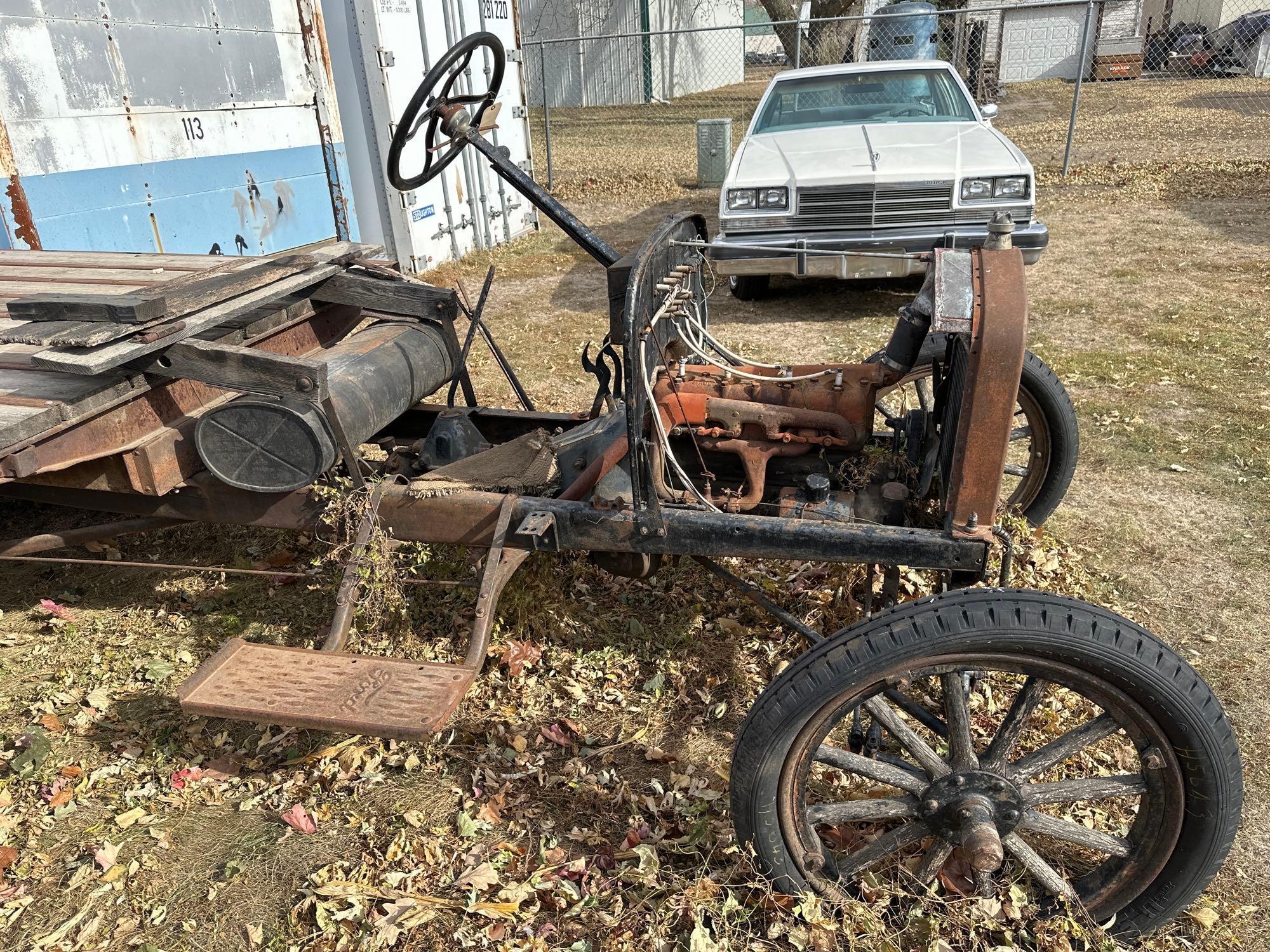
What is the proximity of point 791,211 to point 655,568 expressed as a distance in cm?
450

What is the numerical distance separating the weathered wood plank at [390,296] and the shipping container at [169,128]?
2566mm

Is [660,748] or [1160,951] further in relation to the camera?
[660,748]

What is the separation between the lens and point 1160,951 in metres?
2.30

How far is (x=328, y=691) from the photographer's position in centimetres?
260

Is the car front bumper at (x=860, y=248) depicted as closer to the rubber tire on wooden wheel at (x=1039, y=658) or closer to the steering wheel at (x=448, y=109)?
the steering wheel at (x=448, y=109)

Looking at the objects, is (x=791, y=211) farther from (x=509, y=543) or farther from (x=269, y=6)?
(x=509, y=543)

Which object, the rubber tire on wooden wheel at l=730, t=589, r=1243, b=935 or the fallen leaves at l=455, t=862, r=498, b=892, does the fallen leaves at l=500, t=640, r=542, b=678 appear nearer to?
the fallen leaves at l=455, t=862, r=498, b=892

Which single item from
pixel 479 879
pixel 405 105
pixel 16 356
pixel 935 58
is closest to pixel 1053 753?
pixel 479 879

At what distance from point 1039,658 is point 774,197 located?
17.4 ft

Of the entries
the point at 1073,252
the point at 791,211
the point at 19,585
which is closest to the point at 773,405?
the point at 19,585

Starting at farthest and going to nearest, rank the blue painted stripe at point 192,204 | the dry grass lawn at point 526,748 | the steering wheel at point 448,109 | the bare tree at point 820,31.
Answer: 1. the bare tree at point 820,31
2. the blue painted stripe at point 192,204
3. the steering wheel at point 448,109
4. the dry grass lawn at point 526,748

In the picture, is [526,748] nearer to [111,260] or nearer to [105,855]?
[105,855]

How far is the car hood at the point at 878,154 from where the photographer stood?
6551mm

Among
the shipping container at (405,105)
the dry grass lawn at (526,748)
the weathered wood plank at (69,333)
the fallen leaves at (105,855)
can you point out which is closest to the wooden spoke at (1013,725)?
the dry grass lawn at (526,748)
